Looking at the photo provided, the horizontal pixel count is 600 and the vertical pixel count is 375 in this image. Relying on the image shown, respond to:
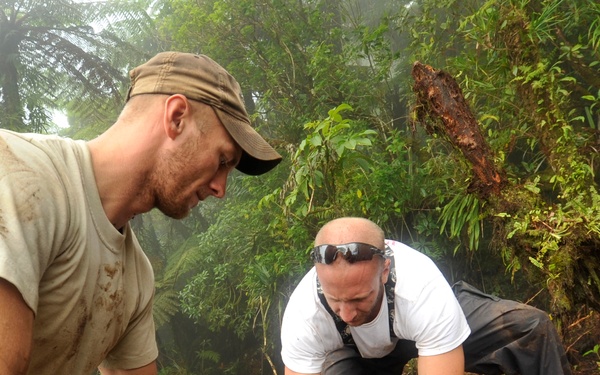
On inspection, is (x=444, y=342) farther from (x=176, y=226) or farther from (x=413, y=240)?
(x=176, y=226)

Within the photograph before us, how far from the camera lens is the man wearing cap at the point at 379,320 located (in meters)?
2.88

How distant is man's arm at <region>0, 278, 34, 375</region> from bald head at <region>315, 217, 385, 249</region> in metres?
1.78

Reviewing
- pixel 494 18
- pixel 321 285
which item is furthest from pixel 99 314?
pixel 494 18

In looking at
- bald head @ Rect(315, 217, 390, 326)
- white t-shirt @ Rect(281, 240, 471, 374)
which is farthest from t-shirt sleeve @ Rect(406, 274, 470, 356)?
bald head @ Rect(315, 217, 390, 326)

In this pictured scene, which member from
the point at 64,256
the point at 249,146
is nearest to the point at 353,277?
the point at 249,146

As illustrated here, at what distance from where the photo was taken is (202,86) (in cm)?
177

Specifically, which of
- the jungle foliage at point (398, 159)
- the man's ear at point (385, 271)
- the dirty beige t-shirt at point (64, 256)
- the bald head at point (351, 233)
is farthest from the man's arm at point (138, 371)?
the jungle foliage at point (398, 159)

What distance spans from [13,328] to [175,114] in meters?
0.73

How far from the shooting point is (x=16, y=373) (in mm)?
1336

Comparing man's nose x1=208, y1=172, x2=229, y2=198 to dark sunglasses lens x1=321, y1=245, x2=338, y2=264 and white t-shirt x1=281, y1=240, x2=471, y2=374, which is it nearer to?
dark sunglasses lens x1=321, y1=245, x2=338, y2=264

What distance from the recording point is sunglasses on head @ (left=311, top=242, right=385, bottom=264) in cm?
285

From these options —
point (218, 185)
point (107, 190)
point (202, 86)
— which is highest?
point (202, 86)

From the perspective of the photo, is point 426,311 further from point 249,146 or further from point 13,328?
point 13,328

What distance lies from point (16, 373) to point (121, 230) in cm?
A: 62
